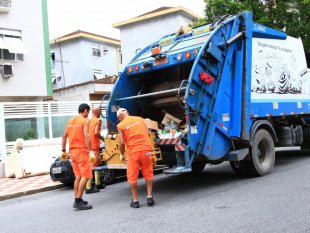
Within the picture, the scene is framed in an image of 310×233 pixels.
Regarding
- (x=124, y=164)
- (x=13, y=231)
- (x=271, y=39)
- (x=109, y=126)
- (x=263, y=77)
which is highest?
(x=271, y=39)

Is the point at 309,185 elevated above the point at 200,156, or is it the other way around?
the point at 200,156

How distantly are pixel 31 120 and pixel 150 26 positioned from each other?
646 inches

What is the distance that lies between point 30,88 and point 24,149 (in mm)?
7787

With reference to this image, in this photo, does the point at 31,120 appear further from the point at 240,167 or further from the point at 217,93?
the point at 217,93

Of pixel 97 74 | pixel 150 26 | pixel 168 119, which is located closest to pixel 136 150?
pixel 168 119

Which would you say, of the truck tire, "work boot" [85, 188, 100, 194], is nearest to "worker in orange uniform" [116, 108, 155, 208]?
"work boot" [85, 188, 100, 194]

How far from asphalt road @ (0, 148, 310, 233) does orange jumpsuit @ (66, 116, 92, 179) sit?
0.57 meters

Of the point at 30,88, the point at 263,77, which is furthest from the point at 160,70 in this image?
the point at 30,88

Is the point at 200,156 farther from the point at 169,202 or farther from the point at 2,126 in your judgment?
the point at 2,126

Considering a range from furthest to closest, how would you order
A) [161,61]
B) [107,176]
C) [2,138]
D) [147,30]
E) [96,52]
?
1. [96,52]
2. [147,30]
3. [2,138]
4. [107,176]
5. [161,61]

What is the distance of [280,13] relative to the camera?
1588 cm

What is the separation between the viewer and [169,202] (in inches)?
237

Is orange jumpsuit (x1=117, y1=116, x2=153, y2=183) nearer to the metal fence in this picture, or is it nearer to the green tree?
the metal fence

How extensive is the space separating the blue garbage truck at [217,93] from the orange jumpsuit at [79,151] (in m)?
1.23
